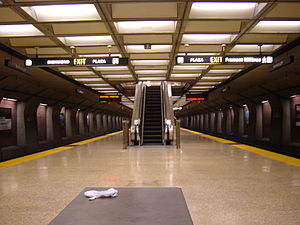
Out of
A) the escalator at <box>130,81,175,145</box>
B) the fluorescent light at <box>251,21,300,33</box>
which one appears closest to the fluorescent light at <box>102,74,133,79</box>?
the escalator at <box>130,81,175,145</box>

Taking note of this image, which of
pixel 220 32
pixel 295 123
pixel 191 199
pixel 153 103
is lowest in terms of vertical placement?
pixel 191 199

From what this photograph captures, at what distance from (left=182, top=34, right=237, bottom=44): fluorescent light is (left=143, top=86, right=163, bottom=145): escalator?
6523 millimetres

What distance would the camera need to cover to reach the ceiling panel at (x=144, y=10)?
15.9 ft

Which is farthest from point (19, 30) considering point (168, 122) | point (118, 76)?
point (168, 122)

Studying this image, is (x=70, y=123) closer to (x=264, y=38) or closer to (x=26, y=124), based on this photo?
(x=26, y=124)

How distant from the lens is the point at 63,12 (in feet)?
16.9

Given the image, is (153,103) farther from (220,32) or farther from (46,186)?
(46,186)

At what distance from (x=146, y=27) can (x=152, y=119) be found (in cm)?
833

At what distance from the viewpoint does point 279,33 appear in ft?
19.5

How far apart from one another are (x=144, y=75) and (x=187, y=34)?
616 centimetres

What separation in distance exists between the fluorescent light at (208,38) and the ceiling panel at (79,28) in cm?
200

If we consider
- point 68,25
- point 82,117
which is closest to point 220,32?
point 68,25

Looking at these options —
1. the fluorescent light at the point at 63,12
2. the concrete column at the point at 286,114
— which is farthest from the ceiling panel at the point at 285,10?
the concrete column at the point at 286,114

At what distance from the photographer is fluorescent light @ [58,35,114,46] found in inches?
264
